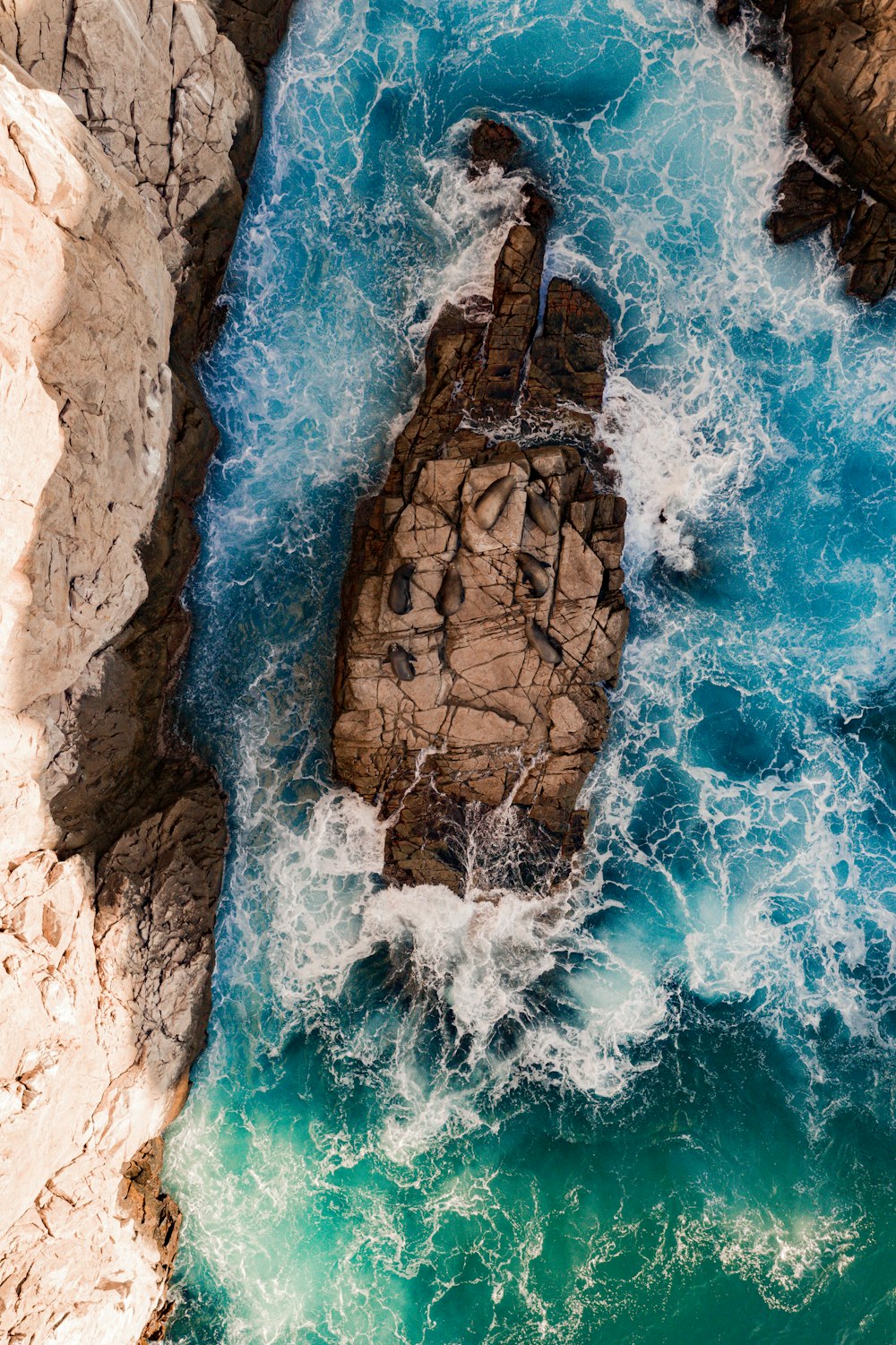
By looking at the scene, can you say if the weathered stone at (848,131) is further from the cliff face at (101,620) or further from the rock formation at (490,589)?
the cliff face at (101,620)

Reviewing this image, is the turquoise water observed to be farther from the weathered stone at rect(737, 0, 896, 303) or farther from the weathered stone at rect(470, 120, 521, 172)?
the weathered stone at rect(737, 0, 896, 303)

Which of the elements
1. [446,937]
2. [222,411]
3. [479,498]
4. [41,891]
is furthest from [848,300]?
[41,891]

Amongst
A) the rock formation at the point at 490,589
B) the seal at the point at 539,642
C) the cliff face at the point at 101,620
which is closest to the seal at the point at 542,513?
the rock formation at the point at 490,589

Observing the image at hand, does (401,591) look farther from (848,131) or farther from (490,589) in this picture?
(848,131)

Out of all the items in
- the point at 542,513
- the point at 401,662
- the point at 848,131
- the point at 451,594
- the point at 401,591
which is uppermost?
the point at 848,131

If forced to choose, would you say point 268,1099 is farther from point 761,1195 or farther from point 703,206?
point 703,206

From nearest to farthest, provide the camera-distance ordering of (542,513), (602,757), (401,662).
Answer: (542,513), (401,662), (602,757)

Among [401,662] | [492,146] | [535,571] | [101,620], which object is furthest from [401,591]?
[492,146]
